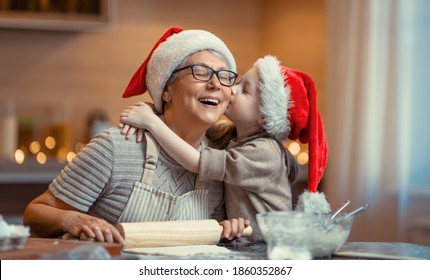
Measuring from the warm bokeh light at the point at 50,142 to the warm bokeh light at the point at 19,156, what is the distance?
0.50ft

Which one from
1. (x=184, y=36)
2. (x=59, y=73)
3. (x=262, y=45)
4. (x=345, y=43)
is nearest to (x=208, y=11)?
(x=262, y=45)

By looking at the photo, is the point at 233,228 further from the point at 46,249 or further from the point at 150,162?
the point at 46,249

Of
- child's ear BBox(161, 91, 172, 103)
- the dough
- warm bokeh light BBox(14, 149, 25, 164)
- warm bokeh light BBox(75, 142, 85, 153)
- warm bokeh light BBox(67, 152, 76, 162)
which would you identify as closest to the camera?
the dough

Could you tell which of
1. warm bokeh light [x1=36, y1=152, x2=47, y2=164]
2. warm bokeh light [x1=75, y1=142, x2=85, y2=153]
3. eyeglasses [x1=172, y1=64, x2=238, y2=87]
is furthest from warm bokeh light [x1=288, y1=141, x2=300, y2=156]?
eyeglasses [x1=172, y1=64, x2=238, y2=87]

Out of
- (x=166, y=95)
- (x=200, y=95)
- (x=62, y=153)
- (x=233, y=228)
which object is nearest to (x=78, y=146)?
(x=62, y=153)

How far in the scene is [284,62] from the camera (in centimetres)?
443

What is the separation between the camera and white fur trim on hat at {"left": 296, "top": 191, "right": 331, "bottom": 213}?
1.76 metres

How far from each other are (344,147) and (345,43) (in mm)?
454

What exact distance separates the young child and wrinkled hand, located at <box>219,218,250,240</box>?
0.08m

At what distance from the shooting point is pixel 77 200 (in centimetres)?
174

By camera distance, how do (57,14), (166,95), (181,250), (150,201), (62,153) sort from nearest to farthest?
(181,250) < (150,201) < (166,95) < (57,14) < (62,153)

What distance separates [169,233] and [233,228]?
0.16 metres

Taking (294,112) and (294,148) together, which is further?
(294,148)

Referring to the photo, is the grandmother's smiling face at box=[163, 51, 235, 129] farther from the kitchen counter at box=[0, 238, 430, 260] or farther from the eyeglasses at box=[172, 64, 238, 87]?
the kitchen counter at box=[0, 238, 430, 260]
